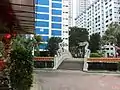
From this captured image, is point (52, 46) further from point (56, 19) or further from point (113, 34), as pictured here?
point (113, 34)

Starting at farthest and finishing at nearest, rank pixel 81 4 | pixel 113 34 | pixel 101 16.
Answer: pixel 81 4 < pixel 101 16 < pixel 113 34

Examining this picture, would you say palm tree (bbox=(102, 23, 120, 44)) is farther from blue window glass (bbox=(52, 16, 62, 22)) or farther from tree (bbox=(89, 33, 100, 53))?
blue window glass (bbox=(52, 16, 62, 22))

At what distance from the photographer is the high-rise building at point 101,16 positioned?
8200cm

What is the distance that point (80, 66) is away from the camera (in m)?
27.8

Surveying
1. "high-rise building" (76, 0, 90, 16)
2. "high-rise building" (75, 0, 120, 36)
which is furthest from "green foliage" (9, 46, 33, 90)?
"high-rise building" (76, 0, 90, 16)

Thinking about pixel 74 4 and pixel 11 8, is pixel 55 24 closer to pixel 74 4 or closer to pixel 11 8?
pixel 11 8

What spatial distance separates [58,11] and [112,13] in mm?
25516

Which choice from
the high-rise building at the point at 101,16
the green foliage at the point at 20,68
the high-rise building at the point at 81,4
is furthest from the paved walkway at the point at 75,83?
the high-rise building at the point at 81,4

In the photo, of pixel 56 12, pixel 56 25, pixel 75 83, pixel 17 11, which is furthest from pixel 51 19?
pixel 17 11

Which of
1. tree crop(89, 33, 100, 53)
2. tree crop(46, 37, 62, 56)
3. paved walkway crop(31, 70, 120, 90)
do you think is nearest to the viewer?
paved walkway crop(31, 70, 120, 90)

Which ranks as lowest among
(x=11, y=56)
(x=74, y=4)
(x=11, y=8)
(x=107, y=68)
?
(x=107, y=68)

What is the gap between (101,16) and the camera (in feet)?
294

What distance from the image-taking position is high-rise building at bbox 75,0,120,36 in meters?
82.0

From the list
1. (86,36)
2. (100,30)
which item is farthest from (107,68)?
(100,30)
